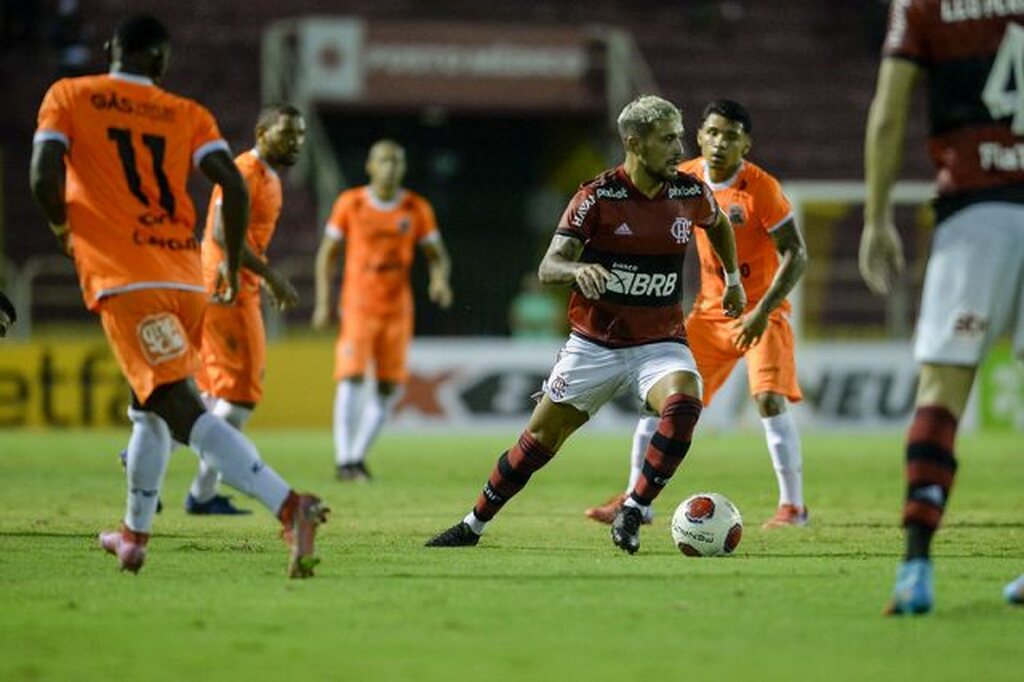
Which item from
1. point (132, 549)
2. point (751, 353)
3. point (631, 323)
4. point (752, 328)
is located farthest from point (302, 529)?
point (751, 353)

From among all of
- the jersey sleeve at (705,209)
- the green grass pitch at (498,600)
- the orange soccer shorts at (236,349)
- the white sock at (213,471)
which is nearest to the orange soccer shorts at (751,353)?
the green grass pitch at (498,600)

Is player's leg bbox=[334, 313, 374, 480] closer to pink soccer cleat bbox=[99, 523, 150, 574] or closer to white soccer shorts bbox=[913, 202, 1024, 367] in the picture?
pink soccer cleat bbox=[99, 523, 150, 574]

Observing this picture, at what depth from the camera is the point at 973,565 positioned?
850cm

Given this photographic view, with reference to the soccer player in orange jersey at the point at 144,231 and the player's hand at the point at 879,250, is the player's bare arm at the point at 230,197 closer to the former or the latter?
the soccer player in orange jersey at the point at 144,231

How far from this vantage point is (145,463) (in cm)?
810

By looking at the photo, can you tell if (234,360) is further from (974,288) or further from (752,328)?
(974,288)

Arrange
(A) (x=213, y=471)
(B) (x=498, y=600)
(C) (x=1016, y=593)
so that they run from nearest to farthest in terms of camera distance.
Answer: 1. (C) (x=1016, y=593)
2. (B) (x=498, y=600)
3. (A) (x=213, y=471)

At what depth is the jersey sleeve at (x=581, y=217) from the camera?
9008 mm

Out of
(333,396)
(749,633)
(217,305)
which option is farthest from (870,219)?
(333,396)

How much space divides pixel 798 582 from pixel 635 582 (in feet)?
2.21

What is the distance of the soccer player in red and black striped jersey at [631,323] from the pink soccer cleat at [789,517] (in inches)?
74.7

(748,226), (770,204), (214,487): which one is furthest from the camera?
(214,487)

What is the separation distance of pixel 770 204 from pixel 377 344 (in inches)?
227

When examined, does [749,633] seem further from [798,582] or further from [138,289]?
[138,289]
